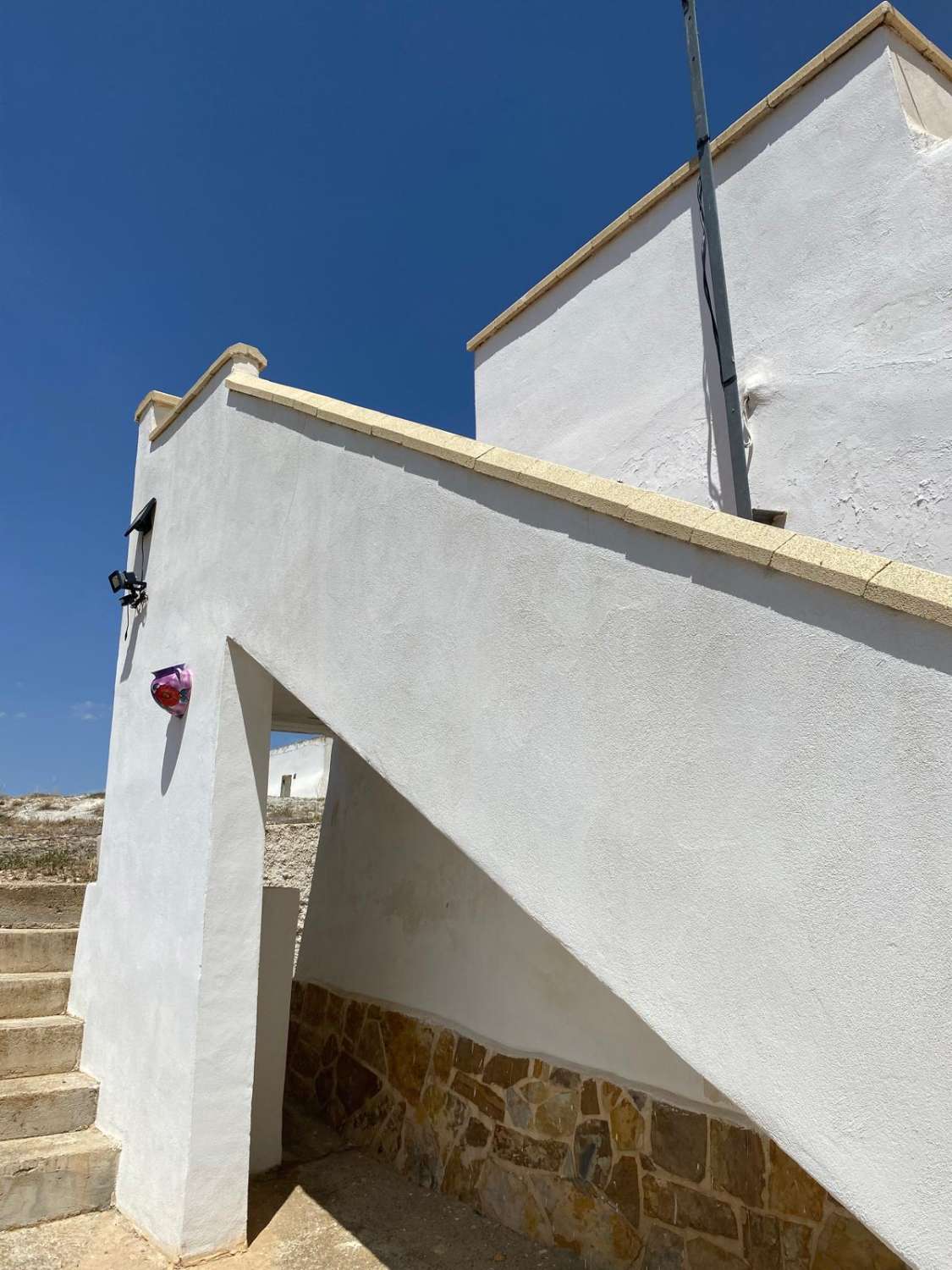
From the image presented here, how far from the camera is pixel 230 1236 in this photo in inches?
178

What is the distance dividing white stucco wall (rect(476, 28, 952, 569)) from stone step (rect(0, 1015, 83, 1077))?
4733 millimetres

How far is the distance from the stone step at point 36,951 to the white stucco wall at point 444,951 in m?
1.93

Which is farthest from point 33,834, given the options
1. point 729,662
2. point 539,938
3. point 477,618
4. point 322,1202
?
point 729,662

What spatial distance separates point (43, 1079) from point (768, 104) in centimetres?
684

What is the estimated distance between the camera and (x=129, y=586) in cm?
622

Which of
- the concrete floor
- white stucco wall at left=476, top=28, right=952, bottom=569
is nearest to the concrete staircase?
the concrete floor

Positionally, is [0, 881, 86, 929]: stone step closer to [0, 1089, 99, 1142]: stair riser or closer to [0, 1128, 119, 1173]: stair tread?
[0, 1089, 99, 1142]: stair riser

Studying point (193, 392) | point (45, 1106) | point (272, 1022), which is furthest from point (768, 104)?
point (45, 1106)

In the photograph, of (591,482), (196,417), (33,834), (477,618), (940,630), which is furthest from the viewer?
(33,834)

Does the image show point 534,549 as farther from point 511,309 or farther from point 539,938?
point 511,309

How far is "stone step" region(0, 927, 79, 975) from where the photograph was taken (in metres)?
6.18

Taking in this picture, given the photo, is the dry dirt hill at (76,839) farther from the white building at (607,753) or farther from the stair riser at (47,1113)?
the stair riser at (47,1113)

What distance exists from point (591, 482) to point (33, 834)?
36.9 feet

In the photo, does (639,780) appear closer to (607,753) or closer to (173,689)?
(607,753)
